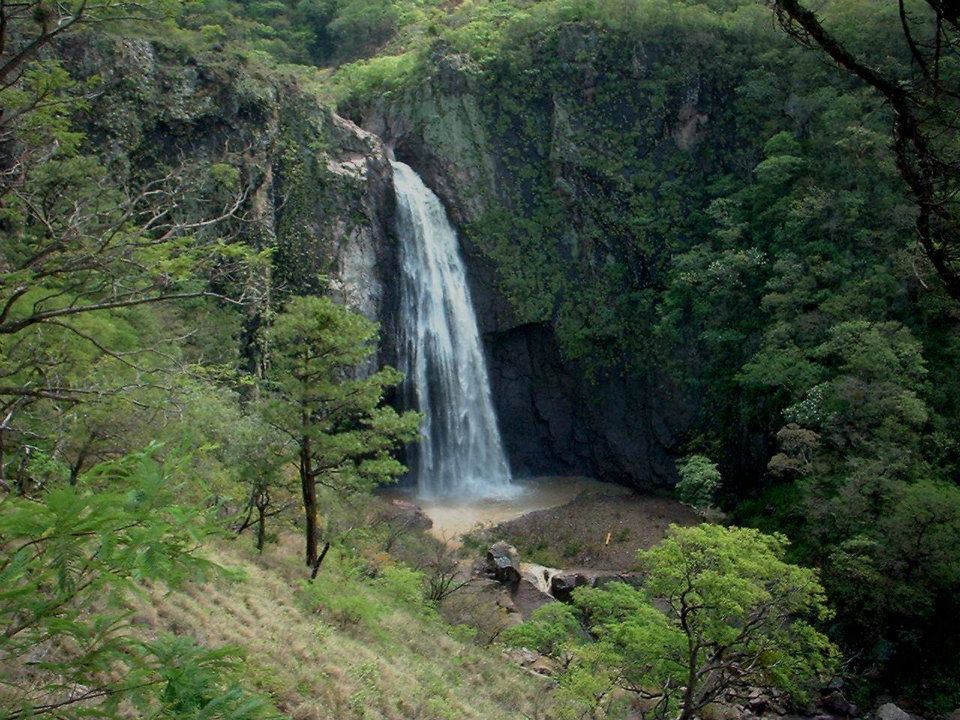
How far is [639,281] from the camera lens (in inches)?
1045

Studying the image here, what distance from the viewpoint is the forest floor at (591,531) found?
1958cm

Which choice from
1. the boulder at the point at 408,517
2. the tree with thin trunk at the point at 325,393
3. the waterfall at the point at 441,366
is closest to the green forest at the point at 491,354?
the tree with thin trunk at the point at 325,393

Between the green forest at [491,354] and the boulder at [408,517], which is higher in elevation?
the green forest at [491,354]

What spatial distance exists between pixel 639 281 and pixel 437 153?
29.1ft

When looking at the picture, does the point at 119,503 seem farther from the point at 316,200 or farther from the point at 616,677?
the point at 316,200

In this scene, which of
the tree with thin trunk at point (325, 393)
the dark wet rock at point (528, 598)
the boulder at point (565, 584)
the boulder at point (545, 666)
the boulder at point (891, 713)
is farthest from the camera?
the boulder at point (565, 584)

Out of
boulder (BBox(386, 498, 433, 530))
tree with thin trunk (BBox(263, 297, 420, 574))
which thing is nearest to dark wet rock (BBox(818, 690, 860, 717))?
tree with thin trunk (BBox(263, 297, 420, 574))

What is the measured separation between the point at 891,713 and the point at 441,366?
15.9 metres

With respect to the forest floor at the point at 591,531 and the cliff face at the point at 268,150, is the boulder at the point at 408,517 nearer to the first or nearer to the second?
the forest floor at the point at 591,531

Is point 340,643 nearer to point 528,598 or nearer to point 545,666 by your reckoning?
point 545,666

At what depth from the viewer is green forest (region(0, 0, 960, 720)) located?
4.25 meters

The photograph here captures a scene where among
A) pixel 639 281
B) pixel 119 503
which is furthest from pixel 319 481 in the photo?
pixel 639 281

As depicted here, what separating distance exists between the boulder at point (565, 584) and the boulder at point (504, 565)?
3.49 ft

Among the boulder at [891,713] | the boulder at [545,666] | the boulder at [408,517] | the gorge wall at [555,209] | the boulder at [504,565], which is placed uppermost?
the gorge wall at [555,209]
